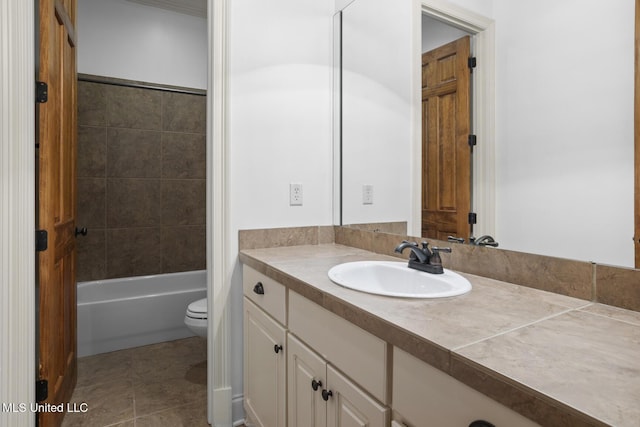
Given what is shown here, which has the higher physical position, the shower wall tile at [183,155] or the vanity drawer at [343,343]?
the shower wall tile at [183,155]

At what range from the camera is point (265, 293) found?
1442 mm

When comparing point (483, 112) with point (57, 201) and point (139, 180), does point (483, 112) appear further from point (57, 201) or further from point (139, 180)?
point (139, 180)

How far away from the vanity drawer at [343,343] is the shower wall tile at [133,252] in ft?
7.75

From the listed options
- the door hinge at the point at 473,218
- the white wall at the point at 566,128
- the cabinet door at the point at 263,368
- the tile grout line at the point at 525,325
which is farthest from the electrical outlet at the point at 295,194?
the tile grout line at the point at 525,325

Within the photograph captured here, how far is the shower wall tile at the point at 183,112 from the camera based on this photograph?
3236 mm

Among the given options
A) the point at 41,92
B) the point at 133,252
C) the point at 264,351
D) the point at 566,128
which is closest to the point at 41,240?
the point at 41,92

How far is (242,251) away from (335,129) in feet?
2.66

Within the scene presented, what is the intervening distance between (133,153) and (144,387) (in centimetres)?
190

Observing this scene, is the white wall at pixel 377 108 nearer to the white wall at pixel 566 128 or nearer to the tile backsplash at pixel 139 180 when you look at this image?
the white wall at pixel 566 128

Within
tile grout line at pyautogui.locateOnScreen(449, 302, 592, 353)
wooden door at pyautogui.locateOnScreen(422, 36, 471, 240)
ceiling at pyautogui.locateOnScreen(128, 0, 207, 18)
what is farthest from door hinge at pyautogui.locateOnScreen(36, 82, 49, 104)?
ceiling at pyautogui.locateOnScreen(128, 0, 207, 18)

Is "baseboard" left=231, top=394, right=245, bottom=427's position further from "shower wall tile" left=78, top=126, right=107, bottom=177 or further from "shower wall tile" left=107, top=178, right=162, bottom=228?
"shower wall tile" left=78, top=126, right=107, bottom=177

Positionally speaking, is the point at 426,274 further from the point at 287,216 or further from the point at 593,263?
the point at 287,216

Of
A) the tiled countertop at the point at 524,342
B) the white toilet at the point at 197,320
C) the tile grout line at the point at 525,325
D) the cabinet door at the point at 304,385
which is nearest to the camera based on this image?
the tiled countertop at the point at 524,342

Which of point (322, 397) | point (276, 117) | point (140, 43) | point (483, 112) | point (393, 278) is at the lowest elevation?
point (322, 397)
